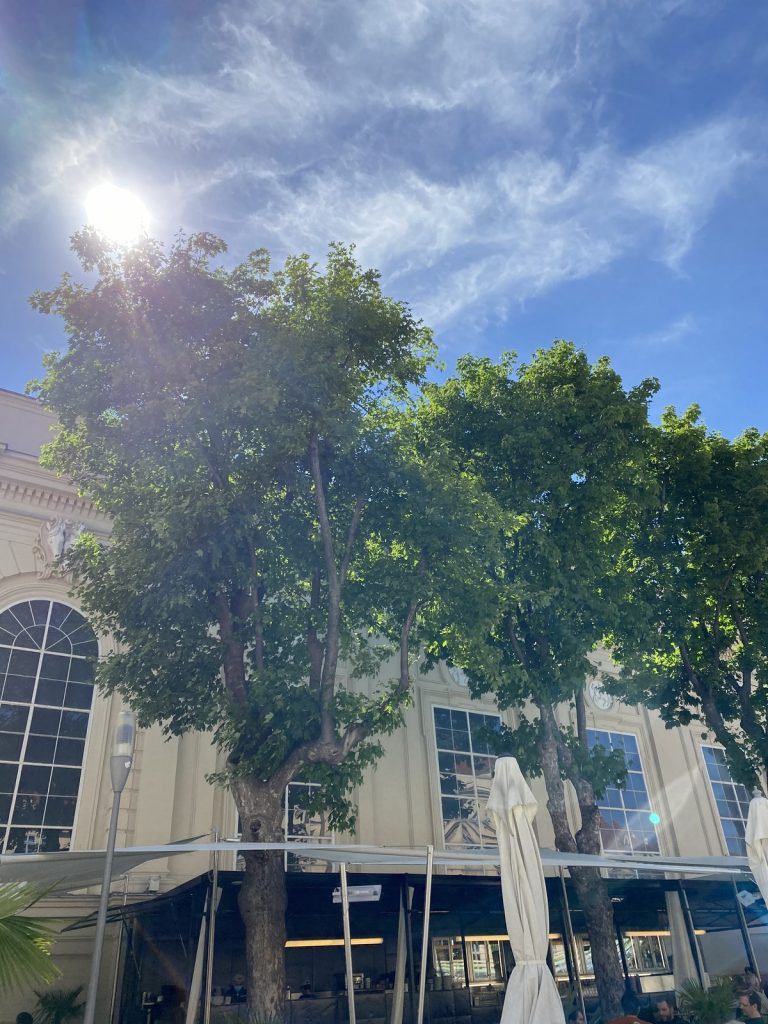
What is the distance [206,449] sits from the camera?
10.6m

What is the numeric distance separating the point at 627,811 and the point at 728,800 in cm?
469

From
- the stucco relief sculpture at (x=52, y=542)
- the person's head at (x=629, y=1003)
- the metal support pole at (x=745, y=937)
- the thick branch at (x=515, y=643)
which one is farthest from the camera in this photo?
the stucco relief sculpture at (x=52, y=542)

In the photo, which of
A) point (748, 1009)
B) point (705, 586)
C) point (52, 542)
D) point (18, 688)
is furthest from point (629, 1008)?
point (52, 542)

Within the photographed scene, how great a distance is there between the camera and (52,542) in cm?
1468

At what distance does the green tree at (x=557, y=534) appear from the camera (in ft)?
42.8

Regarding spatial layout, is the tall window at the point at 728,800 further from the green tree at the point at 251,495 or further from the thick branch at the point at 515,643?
the green tree at the point at 251,495

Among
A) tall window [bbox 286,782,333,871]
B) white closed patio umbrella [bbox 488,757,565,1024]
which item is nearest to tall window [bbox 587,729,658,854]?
tall window [bbox 286,782,333,871]

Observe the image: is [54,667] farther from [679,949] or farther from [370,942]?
[679,949]

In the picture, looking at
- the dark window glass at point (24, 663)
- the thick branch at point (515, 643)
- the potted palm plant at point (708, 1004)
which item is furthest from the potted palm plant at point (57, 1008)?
the potted palm plant at point (708, 1004)

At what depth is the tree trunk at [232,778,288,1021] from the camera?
8977 mm

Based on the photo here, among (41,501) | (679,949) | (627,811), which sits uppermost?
(41,501)

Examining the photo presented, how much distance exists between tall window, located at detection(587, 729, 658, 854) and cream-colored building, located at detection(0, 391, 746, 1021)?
2.62 meters

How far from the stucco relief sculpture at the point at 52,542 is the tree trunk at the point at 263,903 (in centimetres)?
682

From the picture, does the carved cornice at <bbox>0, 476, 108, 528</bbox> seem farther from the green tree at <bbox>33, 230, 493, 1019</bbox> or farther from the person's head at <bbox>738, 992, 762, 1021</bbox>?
the person's head at <bbox>738, 992, 762, 1021</bbox>
